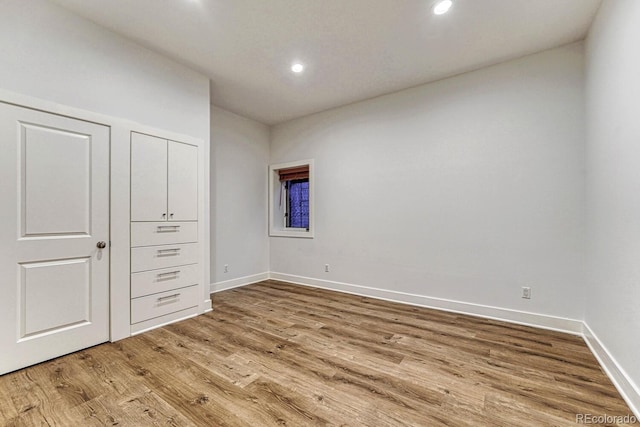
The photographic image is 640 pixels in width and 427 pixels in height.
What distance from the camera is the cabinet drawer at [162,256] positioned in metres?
2.73

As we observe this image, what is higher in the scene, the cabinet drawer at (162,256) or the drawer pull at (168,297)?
the cabinet drawer at (162,256)

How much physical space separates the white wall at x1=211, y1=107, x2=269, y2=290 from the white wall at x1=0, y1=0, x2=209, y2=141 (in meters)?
1.12

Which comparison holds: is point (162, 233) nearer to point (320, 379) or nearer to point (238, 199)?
point (238, 199)

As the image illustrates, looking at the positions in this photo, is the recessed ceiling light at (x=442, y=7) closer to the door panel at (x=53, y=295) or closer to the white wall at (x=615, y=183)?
the white wall at (x=615, y=183)

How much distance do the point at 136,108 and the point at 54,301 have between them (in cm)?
184

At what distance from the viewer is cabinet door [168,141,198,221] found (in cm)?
300

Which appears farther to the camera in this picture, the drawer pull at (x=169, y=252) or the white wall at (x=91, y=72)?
the drawer pull at (x=169, y=252)

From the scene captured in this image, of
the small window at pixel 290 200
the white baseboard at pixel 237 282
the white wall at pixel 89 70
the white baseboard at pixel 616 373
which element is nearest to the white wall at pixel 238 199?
the white baseboard at pixel 237 282

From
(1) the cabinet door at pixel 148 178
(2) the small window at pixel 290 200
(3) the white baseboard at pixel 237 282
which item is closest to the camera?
(1) the cabinet door at pixel 148 178

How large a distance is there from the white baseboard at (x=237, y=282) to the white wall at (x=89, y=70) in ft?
7.33

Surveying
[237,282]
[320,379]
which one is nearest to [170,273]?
[237,282]

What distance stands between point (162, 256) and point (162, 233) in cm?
24

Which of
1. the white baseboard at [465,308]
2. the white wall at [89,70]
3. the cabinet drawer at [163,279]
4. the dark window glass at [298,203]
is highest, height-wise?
the white wall at [89,70]

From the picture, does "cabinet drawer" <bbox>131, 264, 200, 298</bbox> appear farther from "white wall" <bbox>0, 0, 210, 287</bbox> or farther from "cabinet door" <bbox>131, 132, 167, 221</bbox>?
"white wall" <bbox>0, 0, 210, 287</bbox>
